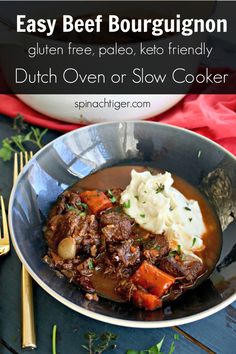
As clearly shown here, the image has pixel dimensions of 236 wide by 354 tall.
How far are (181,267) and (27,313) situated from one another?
565mm

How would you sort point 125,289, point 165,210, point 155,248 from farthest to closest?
point 165,210 < point 155,248 < point 125,289

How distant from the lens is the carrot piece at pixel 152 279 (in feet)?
6.38

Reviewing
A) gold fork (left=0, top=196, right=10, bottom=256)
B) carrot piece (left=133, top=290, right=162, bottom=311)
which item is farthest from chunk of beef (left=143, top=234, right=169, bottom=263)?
gold fork (left=0, top=196, right=10, bottom=256)

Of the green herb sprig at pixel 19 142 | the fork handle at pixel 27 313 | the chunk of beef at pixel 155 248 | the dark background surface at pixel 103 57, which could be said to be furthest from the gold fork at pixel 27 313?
the dark background surface at pixel 103 57

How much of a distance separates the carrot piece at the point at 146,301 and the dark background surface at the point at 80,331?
0.09 m

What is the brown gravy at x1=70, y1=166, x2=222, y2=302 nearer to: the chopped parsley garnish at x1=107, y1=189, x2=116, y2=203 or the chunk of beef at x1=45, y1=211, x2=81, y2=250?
the chopped parsley garnish at x1=107, y1=189, x2=116, y2=203

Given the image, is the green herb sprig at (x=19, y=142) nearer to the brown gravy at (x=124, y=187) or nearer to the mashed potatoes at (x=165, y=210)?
the brown gravy at (x=124, y=187)

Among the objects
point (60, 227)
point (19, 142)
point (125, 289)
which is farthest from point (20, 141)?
point (125, 289)

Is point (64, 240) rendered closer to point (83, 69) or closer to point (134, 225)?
point (134, 225)

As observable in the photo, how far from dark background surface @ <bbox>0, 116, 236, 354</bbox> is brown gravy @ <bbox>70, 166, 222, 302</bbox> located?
0.44 ft

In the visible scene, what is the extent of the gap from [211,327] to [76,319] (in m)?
0.48

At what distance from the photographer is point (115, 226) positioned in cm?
210

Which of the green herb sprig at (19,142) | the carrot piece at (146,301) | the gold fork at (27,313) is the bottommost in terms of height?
the gold fork at (27,313)

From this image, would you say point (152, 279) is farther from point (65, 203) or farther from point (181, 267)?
point (65, 203)
